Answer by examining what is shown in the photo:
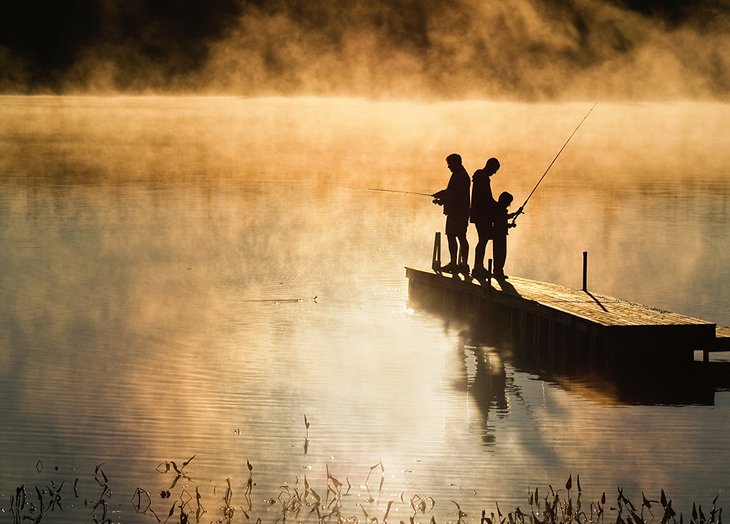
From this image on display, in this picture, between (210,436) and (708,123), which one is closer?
(210,436)

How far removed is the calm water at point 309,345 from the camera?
49.6 ft

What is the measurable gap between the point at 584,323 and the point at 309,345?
156 inches

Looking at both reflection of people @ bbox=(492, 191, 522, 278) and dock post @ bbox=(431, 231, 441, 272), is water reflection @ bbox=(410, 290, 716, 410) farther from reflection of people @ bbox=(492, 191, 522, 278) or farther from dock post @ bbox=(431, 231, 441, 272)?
dock post @ bbox=(431, 231, 441, 272)

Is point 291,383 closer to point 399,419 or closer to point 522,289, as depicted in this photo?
point 399,419

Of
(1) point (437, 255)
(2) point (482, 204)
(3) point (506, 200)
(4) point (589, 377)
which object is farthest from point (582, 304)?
(1) point (437, 255)

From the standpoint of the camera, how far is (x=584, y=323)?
1950cm

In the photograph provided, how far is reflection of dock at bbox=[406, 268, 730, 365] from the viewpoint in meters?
18.8

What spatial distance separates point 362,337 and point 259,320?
1944 mm

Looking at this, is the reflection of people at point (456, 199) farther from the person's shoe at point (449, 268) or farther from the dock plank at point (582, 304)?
the person's shoe at point (449, 268)

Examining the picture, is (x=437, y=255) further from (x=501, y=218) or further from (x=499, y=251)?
(x=501, y=218)

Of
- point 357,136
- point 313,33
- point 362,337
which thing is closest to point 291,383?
point 362,337

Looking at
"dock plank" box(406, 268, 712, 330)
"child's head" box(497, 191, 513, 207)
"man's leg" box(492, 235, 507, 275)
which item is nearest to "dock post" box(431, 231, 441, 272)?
"dock plank" box(406, 268, 712, 330)

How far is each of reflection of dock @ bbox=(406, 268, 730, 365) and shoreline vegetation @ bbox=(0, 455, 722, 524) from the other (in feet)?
14.8

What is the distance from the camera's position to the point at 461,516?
1366 centimetres
